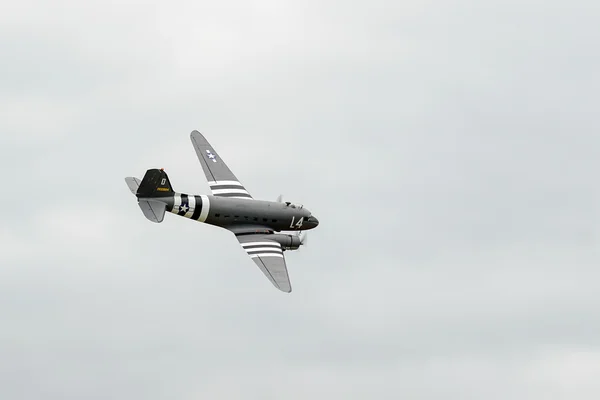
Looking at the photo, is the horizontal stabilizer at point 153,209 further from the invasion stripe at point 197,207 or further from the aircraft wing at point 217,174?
the aircraft wing at point 217,174

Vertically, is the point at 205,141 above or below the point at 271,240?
above

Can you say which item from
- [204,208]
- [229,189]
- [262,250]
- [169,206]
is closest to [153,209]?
[169,206]

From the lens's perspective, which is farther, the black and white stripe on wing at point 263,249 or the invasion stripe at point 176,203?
the invasion stripe at point 176,203

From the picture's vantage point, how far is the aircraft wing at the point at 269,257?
127m

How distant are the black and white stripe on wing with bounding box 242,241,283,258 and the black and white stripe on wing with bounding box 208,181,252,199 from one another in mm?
6485

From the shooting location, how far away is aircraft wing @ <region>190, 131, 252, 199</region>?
137 meters

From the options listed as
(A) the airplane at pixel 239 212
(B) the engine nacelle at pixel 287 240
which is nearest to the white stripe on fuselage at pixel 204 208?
(A) the airplane at pixel 239 212

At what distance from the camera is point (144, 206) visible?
427ft

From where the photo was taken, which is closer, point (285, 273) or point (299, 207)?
point (285, 273)

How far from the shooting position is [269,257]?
13000 centimetres

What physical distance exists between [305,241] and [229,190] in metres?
8.43

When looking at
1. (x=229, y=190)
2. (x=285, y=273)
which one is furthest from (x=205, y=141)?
(x=285, y=273)

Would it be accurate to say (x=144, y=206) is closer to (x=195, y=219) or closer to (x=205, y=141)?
(x=195, y=219)

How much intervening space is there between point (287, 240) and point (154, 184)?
42.1 ft
